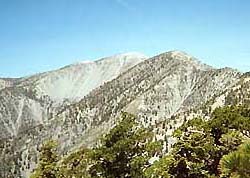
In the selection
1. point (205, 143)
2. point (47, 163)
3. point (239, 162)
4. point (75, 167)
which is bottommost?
point (75, 167)

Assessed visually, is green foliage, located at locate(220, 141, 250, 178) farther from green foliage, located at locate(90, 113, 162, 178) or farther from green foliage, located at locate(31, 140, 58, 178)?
green foliage, located at locate(31, 140, 58, 178)

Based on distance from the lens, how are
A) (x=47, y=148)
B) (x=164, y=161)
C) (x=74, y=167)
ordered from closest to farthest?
(x=164, y=161) < (x=47, y=148) < (x=74, y=167)

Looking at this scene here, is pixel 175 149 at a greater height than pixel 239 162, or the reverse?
pixel 239 162

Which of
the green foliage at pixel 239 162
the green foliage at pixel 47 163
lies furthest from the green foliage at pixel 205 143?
the green foliage at pixel 239 162

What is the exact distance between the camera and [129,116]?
24297 millimetres

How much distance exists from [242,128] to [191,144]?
10.7ft

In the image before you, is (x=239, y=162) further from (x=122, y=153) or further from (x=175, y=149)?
(x=175, y=149)

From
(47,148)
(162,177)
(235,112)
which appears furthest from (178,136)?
(47,148)

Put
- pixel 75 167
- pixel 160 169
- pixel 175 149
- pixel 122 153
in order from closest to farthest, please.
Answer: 1. pixel 122 153
2. pixel 175 149
3. pixel 160 169
4. pixel 75 167

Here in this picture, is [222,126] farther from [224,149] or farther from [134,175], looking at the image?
[134,175]

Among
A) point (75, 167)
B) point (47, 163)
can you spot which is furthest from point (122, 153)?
point (75, 167)

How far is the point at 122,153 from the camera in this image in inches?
920

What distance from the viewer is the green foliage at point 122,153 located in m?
23.2

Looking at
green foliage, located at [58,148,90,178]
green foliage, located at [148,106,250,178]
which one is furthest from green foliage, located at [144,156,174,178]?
green foliage, located at [58,148,90,178]
